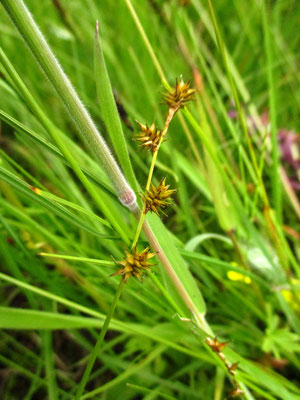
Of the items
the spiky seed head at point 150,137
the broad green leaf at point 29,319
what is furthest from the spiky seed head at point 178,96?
the broad green leaf at point 29,319

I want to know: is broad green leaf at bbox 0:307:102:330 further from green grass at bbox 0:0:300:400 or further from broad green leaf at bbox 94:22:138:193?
broad green leaf at bbox 94:22:138:193

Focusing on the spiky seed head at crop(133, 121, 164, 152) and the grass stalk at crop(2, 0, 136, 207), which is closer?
the grass stalk at crop(2, 0, 136, 207)

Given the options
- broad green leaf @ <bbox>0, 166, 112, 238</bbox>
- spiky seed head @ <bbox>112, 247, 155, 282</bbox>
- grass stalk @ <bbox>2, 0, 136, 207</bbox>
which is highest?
grass stalk @ <bbox>2, 0, 136, 207</bbox>

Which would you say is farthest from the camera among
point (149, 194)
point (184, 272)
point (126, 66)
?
point (126, 66)

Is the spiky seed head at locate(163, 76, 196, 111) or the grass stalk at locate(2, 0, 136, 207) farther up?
the spiky seed head at locate(163, 76, 196, 111)

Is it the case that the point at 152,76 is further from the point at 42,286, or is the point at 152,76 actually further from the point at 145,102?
the point at 42,286

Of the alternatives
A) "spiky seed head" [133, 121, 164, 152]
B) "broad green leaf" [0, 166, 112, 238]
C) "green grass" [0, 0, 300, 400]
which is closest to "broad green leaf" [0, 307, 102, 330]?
"green grass" [0, 0, 300, 400]

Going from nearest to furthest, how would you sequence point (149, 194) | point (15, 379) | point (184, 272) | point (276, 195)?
point (149, 194) → point (184, 272) → point (276, 195) → point (15, 379)

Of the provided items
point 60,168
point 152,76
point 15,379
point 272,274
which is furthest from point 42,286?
point 152,76
